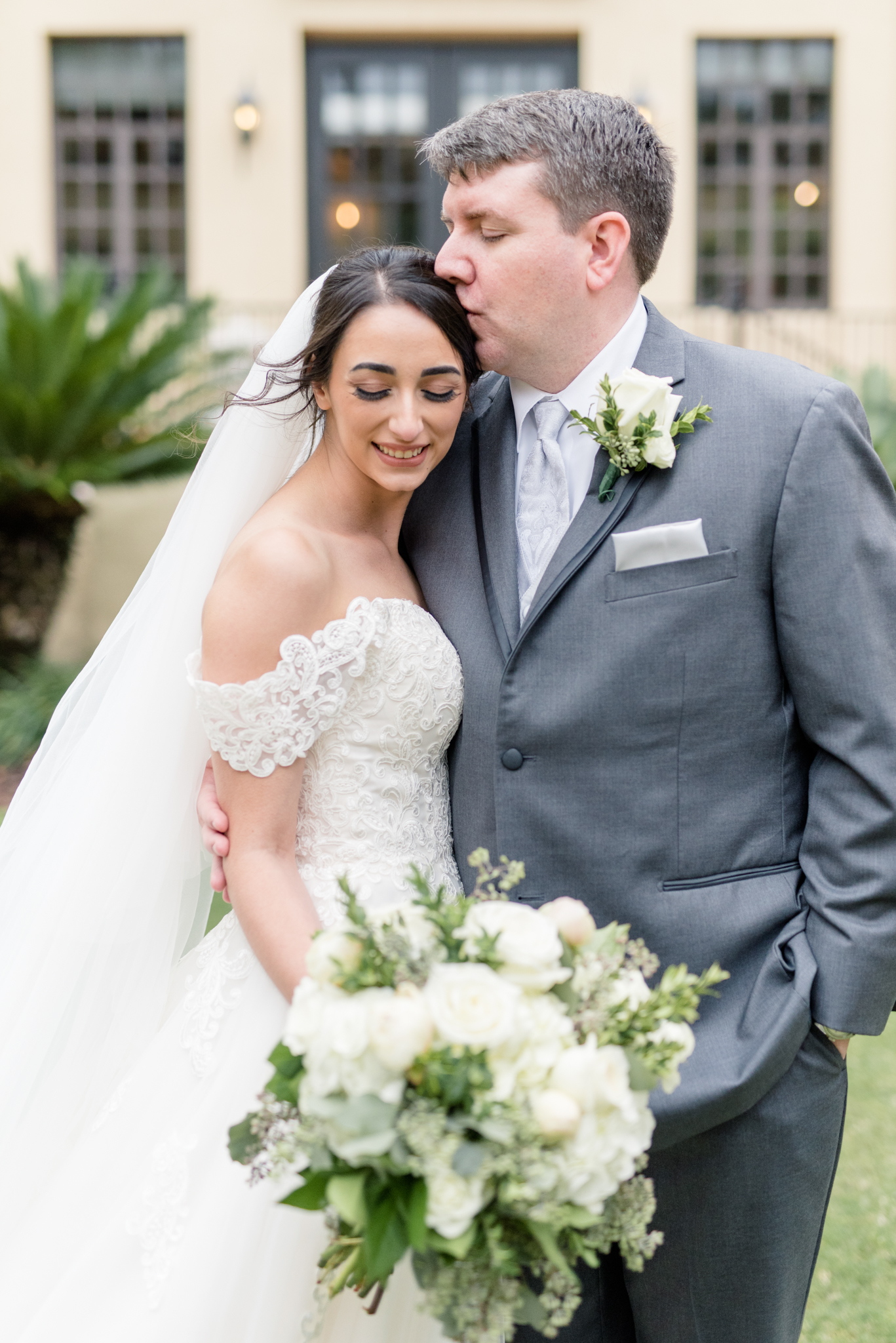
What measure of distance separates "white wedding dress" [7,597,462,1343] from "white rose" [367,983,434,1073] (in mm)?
779

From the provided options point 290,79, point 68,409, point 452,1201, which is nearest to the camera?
point 452,1201

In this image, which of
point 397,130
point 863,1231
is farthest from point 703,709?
point 397,130

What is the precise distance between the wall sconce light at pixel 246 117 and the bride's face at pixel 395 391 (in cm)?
1047

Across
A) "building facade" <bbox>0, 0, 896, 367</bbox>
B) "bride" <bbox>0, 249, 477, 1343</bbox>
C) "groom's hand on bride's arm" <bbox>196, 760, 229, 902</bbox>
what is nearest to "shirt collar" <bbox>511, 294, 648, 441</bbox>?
"bride" <bbox>0, 249, 477, 1343</bbox>

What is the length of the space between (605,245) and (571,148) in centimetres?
19

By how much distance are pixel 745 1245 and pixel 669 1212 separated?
0.48 ft

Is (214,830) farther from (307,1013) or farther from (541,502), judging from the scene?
(541,502)

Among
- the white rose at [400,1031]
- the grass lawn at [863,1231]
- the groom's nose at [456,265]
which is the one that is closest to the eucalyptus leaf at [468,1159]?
the white rose at [400,1031]

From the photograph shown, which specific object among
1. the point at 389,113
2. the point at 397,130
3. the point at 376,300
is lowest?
the point at 376,300

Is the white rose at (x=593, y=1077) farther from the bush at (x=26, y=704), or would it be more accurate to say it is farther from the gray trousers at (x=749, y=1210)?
the bush at (x=26, y=704)

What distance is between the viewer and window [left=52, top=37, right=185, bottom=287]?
472 inches

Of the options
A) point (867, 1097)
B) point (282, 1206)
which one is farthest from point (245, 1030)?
point (867, 1097)

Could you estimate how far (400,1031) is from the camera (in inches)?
55.7

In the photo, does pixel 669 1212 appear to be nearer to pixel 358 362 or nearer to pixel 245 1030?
pixel 245 1030
